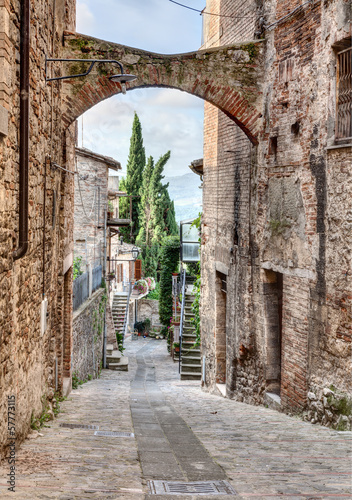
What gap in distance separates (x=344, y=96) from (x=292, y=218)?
1.81m

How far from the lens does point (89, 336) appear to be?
13.6m

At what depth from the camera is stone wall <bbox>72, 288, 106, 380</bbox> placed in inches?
447

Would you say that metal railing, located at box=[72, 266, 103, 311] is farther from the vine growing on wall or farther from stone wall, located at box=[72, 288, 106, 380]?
the vine growing on wall

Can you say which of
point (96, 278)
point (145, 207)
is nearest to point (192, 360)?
point (96, 278)

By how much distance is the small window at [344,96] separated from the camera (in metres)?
6.40

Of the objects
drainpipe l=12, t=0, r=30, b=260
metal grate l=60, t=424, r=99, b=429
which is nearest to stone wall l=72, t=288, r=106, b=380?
metal grate l=60, t=424, r=99, b=429

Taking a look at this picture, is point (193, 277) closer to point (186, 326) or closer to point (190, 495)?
point (186, 326)

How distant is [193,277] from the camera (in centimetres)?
2364

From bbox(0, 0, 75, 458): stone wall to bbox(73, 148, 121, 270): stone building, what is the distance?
9693 millimetres

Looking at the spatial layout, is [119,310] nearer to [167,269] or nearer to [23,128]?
[167,269]

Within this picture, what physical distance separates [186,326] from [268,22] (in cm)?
1084

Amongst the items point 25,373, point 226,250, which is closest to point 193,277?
point 226,250

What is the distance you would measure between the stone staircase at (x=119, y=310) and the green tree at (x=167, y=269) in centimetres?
303

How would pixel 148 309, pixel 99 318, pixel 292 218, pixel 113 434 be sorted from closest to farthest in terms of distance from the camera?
pixel 113 434 → pixel 292 218 → pixel 99 318 → pixel 148 309
